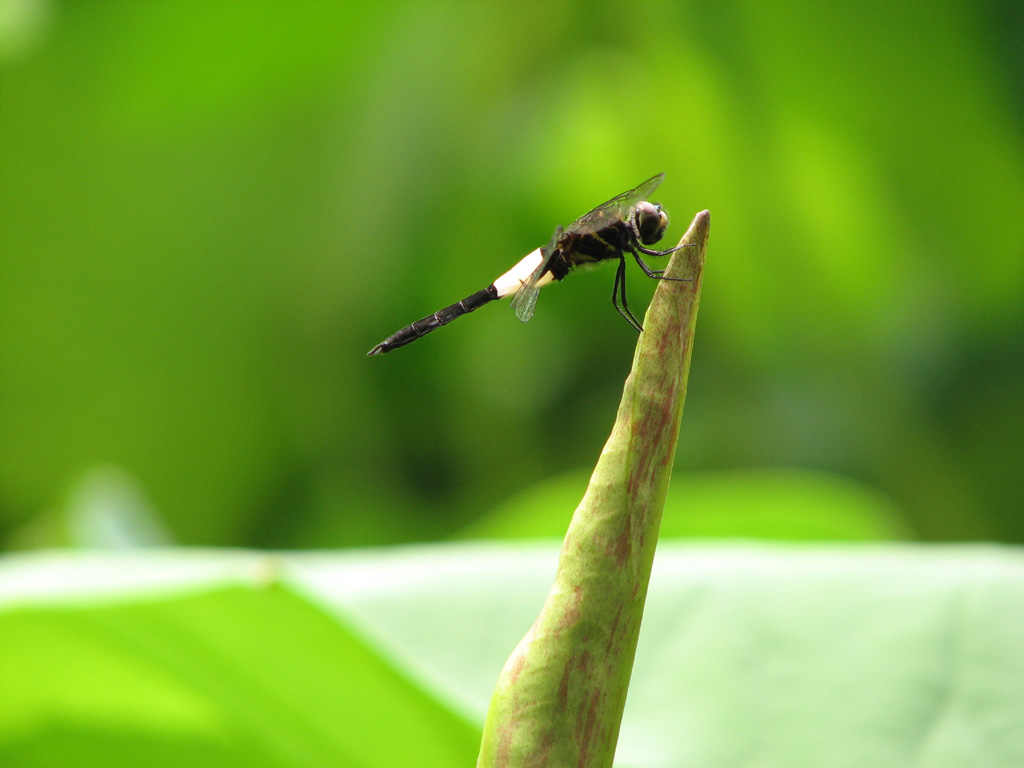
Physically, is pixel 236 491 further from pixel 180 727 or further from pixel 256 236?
pixel 180 727

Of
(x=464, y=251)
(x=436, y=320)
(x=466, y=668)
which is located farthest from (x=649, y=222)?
(x=464, y=251)

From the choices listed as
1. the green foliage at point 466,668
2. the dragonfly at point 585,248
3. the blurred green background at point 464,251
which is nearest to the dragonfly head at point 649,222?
the dragonfly at point 585,248

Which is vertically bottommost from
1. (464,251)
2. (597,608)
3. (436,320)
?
(597,608)

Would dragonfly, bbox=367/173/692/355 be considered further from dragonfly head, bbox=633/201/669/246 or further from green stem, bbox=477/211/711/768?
green stem, bbox=477/211/711/768

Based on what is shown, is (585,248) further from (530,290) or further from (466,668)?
(466,668)

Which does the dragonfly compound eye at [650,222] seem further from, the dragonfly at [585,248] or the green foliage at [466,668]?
the green foliage at [466,668]

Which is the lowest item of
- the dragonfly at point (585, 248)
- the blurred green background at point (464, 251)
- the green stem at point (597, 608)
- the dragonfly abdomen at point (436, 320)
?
the green stem at point (597, 608)

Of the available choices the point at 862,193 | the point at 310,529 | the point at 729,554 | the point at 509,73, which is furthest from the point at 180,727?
the point at 509,73
